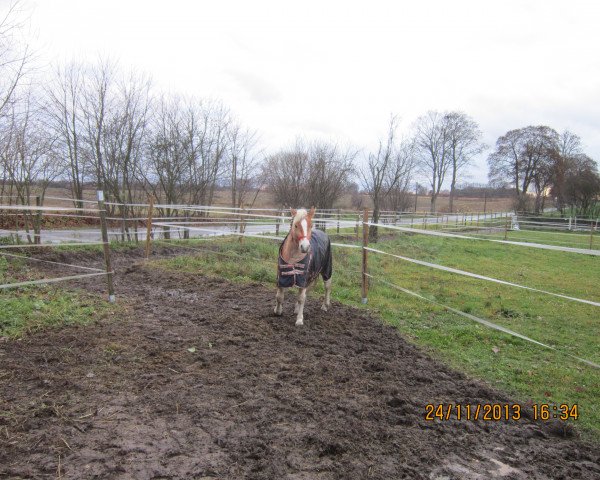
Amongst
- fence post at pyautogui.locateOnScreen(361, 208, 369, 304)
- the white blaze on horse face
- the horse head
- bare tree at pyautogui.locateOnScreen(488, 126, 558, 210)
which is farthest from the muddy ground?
bare tree at pyautogui.locateOnScreen(488, 126, 558, 210)

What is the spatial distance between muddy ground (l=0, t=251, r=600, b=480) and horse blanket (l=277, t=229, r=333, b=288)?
2.70ft

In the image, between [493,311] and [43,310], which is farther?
[493,311]

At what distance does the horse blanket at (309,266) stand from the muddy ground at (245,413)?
0.82 meters

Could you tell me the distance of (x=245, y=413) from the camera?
284 cm

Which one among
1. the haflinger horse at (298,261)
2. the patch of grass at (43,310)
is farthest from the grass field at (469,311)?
the haflinger horse at (298,261)

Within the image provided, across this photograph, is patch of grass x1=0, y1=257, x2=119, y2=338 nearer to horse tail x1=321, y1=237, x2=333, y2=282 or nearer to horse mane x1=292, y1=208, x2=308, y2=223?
horse mane x1=292, y1=208, x2=308, y2=223

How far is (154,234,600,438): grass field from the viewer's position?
3.73 metres

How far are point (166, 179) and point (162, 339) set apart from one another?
462 inches

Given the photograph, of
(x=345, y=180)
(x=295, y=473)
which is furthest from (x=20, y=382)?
(x=345, y=180)

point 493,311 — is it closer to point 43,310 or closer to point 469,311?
point 469,311

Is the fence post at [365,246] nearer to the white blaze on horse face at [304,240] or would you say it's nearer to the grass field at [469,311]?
the grass field at [469,311]

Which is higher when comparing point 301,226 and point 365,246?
point 301,226
